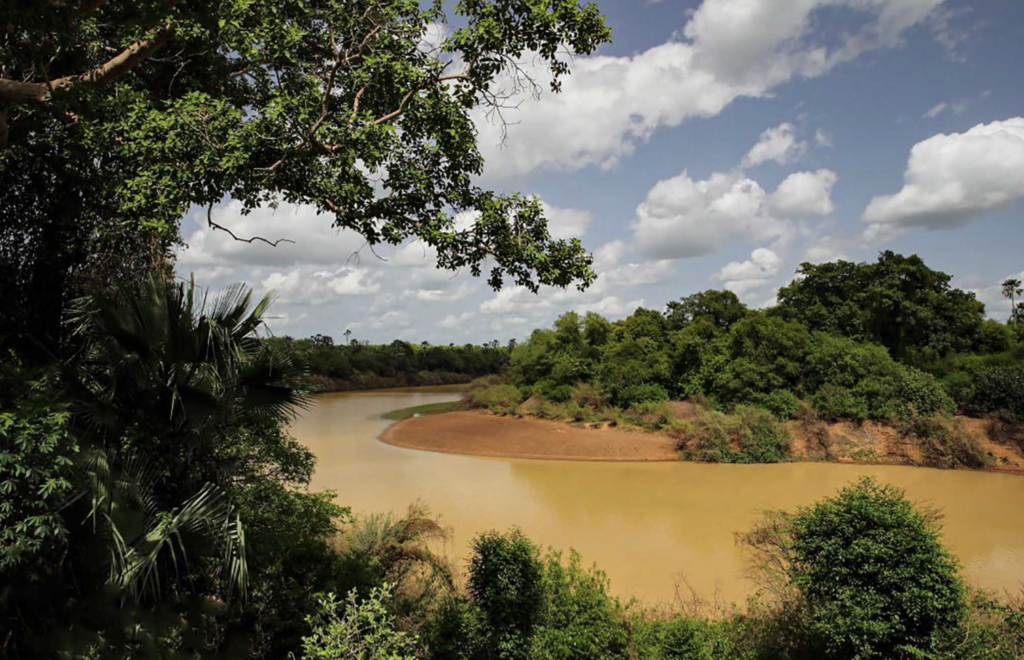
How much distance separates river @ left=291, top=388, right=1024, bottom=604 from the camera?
36.5ft

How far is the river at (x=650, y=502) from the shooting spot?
36.5 feet

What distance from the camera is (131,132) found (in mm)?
4934

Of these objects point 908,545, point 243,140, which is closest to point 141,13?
point 243,140

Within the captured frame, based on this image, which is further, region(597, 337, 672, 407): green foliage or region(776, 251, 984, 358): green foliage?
region(597, 337, 672, 407): green foliage

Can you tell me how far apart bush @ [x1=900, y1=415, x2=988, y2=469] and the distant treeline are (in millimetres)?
35587

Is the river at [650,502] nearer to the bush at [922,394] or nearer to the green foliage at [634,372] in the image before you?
the bush at [922,394]

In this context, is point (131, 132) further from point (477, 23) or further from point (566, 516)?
point (566, 516)

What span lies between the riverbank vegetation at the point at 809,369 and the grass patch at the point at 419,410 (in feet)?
18.3

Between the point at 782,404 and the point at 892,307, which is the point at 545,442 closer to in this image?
the point at 782,404

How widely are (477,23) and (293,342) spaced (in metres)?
3.53

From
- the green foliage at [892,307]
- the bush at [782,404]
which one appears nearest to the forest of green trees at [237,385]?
the bush at [782,404]

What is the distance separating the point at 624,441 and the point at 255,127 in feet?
68.8

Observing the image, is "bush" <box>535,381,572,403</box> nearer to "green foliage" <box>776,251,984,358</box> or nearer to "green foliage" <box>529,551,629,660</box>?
"green foliage" <box>776,251,984,358</box>

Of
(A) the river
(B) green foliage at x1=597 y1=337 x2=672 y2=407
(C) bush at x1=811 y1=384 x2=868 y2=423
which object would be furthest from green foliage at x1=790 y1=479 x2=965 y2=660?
(B) green foliage at x1=597 y1=337 x2=672 y2=407
